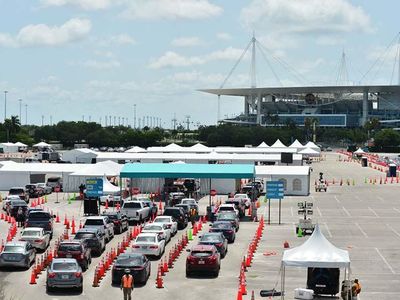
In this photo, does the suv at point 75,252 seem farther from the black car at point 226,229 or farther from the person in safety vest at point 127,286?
the black car at point 226,229

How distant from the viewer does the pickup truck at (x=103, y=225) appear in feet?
117

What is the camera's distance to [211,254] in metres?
27.9

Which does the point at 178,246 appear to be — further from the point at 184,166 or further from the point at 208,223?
the point at 184,166

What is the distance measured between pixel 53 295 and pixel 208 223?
20.3m

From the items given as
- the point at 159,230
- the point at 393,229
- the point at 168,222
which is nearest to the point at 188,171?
the point at 168,222

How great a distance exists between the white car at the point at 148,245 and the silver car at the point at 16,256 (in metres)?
3.94

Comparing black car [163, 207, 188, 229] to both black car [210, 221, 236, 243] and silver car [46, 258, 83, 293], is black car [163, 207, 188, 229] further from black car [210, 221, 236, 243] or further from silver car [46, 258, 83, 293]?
silver car [46, 258, 83, 293]

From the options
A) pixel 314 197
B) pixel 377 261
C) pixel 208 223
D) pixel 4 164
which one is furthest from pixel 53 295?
pixel 4 164

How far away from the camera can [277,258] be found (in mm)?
31859

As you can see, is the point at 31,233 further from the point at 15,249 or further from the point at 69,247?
the point at 69,247

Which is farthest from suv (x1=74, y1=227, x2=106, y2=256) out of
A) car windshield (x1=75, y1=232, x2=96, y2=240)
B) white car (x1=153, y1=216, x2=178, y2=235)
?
white car (x1=153, y1=216, x2=178, y2=235)

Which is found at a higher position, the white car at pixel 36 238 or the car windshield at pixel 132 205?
the car windshield at pixel 132 205

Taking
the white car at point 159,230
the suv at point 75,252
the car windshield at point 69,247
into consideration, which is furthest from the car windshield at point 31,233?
the car windshield at point 69,247

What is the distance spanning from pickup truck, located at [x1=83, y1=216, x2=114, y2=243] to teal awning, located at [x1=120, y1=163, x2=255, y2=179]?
44.6 ft
